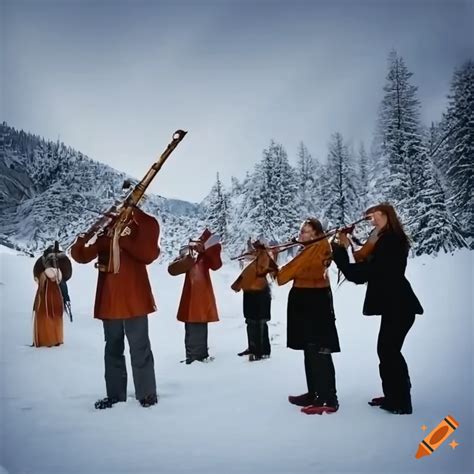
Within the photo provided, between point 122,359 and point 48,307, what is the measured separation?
3.30ft

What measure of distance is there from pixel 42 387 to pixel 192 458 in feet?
3.89

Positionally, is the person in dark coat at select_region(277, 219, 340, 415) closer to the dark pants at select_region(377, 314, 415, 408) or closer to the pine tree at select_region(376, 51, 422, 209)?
the dark pants at select_region(377, 314, 415, 408)

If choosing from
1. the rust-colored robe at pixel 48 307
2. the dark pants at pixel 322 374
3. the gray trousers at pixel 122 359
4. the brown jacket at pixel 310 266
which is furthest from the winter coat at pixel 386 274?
the rust-colored robe at pixel 48 307

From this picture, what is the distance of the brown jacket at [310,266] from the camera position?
2.73m

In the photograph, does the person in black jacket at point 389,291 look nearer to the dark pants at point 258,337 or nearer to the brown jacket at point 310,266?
the brown jacket at point 310,266

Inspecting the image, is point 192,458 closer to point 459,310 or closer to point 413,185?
point 459,310

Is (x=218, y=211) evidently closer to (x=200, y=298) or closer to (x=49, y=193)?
(x=200, y=298)

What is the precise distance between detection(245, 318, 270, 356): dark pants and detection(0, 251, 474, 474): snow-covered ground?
174mm

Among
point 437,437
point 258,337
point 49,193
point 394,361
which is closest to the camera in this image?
A: point 437,437

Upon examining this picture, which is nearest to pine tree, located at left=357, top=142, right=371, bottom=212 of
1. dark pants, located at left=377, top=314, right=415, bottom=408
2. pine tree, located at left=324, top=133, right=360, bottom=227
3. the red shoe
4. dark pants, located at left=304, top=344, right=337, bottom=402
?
pine tree, located at left=324, top=133, right=360, bottom=227

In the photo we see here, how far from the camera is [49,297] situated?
11.7 feet

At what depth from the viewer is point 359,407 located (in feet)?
8.70

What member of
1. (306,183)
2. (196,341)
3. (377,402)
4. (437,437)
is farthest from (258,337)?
(437,437)

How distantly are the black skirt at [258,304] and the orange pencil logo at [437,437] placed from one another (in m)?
1.93
